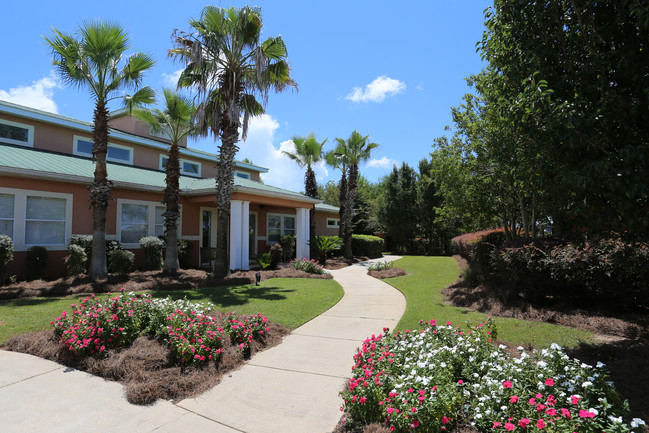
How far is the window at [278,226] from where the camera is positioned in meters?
19.9

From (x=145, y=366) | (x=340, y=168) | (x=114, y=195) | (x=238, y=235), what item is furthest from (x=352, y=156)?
(x=145, y=366)

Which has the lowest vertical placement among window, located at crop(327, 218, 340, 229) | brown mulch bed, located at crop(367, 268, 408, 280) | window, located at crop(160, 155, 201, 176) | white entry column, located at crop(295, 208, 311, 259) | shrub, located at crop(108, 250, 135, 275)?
brown mulch bed, located at crop(367, 268, 408, 280)

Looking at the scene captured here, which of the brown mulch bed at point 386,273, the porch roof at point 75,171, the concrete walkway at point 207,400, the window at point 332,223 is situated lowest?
the concrete walkway at point 207,400

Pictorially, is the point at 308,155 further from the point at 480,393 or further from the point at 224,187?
the point at 480,393

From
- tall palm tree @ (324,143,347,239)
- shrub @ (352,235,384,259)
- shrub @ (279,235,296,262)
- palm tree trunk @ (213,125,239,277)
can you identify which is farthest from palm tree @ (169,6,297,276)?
shrub @ (352,235,384,259)

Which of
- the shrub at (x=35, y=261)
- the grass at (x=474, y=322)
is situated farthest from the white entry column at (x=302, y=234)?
the shrub at (x=35, y=261)

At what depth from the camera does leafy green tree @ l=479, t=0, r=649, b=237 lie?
12.0 ft

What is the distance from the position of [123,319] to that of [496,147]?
8.70 meters

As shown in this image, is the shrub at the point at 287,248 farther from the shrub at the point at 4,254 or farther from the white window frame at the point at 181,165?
the shrub at the point at 4,254

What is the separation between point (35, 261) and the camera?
→ 10.8 m

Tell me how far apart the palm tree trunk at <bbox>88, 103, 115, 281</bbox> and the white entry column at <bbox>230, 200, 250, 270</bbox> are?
14.9 ft

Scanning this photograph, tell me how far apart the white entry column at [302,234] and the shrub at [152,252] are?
6.38 meters

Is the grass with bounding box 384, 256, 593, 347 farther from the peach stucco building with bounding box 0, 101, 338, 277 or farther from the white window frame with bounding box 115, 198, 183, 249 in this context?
the white window frame with bounding box 115, 198, 183, 249

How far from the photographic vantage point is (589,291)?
685 centimetres
